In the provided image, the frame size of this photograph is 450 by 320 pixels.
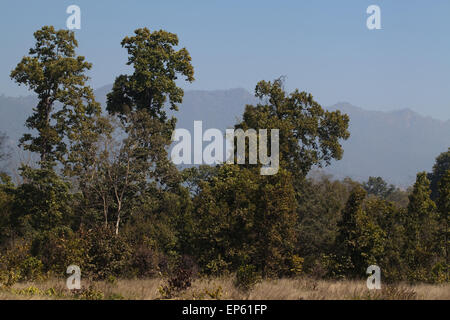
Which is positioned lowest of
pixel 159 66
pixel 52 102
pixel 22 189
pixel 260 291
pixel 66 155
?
pixel 260 291

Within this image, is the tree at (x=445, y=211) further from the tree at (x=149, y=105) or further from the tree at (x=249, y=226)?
the tree at (x=149, y=105)

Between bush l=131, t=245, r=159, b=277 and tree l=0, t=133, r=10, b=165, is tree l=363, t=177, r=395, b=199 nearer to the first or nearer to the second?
tree l=0, t=133, r=10, b=165

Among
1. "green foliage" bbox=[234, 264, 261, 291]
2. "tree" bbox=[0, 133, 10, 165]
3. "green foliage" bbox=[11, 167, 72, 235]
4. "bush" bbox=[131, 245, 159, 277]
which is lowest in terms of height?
"bush" bbox=[131, 245, 159, 277]

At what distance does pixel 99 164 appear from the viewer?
1487 inches

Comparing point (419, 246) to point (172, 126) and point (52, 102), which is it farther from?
point (52, 102)

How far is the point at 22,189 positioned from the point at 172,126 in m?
14.8

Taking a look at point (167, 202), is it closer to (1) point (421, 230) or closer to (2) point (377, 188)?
(1) point (421, 230)

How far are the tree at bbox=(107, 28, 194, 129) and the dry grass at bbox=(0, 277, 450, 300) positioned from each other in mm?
29763

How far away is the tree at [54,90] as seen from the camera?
41.1 metres

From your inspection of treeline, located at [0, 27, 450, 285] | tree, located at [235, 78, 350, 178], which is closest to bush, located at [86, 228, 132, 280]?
treeline, located at [0, 27, 450, 285]

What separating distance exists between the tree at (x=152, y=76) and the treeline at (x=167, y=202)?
12 cm

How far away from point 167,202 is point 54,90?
→ 12605 mm

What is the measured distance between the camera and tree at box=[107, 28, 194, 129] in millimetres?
46625

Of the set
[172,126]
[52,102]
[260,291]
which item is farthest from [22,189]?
[260,291]
